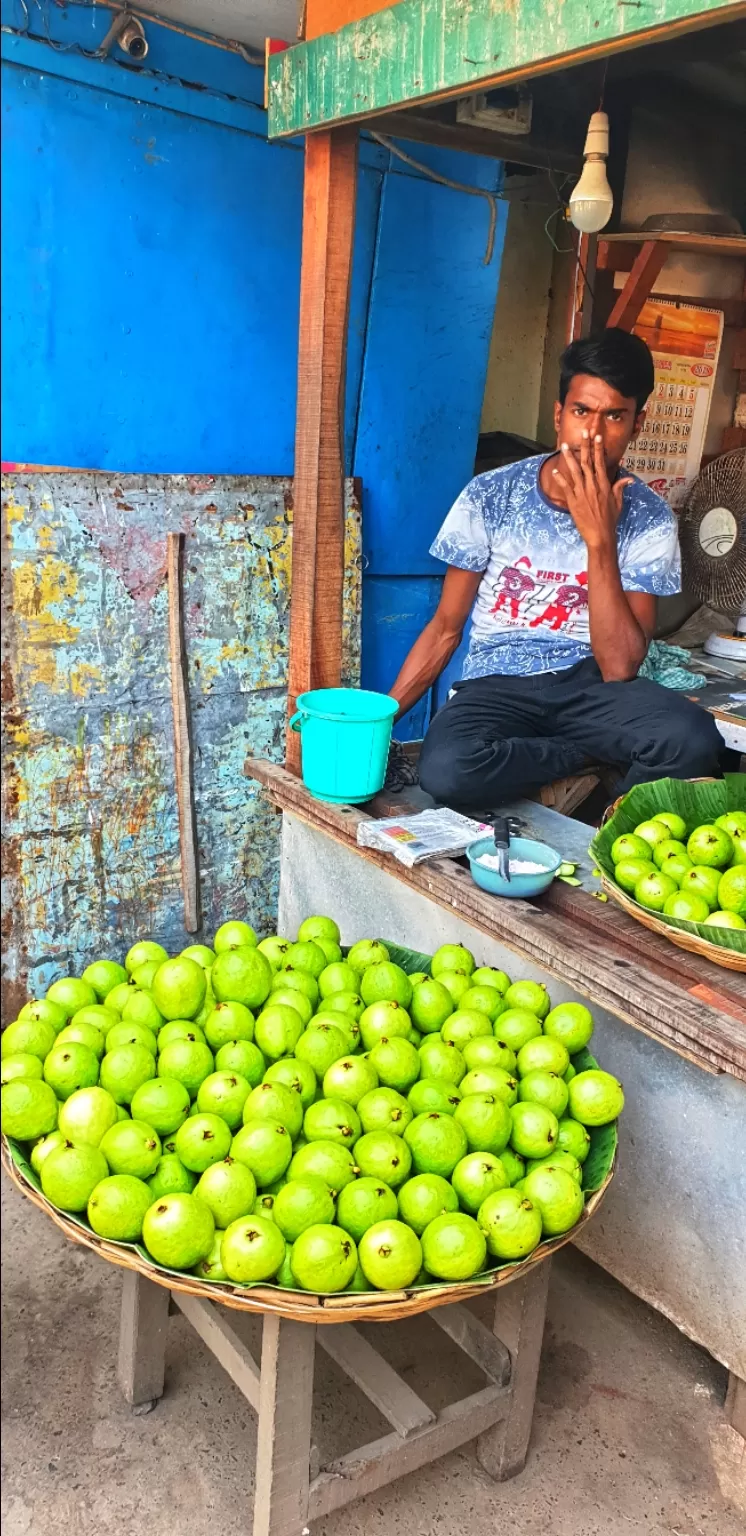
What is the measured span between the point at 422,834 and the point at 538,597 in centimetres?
110

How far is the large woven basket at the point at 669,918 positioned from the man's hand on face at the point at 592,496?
864 mm

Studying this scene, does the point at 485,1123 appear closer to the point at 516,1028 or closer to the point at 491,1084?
the point at 491,1084

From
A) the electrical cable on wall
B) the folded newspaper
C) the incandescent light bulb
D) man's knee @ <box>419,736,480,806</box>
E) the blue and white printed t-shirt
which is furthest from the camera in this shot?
the electrical cable on wall

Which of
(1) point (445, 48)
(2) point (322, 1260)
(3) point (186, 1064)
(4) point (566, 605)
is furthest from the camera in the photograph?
(4) point (566, 605)

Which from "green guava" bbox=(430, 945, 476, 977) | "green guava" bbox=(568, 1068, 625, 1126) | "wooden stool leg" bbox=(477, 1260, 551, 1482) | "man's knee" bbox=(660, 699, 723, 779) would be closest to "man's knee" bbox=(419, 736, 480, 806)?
"man's knee" bbox=(660, 699, 723, 779)

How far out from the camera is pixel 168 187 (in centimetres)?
362

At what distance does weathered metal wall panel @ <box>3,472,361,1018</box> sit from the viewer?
12.1ft

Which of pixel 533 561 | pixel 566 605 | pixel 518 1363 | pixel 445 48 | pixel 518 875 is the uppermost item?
pixel 445 48

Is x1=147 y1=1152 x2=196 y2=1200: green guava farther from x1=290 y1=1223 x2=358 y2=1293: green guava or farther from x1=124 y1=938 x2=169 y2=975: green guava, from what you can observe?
x1=124 y1=938 x2=169 y2=975: green guava

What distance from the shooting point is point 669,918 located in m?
2.39

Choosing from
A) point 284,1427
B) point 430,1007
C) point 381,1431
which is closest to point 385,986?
point 430,1007

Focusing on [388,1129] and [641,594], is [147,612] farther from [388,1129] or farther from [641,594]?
[388,1129]

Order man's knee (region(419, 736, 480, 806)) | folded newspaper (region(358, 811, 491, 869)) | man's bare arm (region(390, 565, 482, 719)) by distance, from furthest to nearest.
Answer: man's bare arm (region(390, 565, 482, 719)) < man's knee (region(419, 736, 480, 806)) < folded newspaper (region(358, 811, 491, 869))

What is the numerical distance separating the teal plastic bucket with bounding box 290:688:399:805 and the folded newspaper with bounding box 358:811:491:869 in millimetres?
158
